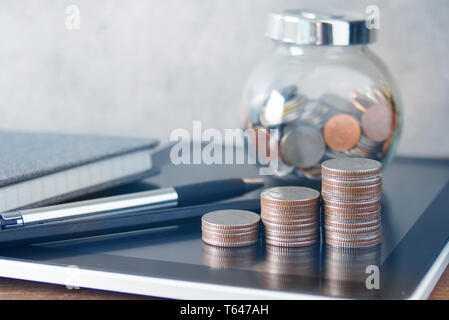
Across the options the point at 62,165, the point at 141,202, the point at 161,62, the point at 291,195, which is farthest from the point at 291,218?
the point at 161,62

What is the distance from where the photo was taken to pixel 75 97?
1312 millimetres

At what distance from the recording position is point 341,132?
0.88m

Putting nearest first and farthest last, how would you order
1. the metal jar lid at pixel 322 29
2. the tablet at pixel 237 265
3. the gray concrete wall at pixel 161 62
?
the tablet at pixel 237 265
the metal jar lid at pixel 322 29
the gray concrete wall at pixel 161 62

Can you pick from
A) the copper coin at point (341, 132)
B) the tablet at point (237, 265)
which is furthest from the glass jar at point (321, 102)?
the tablet at point (237, 265)

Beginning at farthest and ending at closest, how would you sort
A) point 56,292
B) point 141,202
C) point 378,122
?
point 378,122
point 141,202
point 56,292

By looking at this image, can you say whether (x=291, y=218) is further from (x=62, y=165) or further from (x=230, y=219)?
(x=62, y=165)

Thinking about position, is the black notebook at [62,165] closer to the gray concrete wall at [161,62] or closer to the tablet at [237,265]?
the tablet at [237,265]

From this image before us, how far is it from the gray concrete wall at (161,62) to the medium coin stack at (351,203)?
0.47m

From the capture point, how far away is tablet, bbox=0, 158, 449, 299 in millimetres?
604

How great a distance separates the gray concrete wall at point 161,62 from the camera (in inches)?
43.8

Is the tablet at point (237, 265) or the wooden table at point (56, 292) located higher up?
the tablet at point (237, 265)

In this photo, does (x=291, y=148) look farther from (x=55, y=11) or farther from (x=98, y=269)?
(x=55, y=11)

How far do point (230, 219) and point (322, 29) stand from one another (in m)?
0.29

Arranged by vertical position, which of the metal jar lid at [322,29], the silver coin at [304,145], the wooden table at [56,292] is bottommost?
the wooden table at [56,292]
